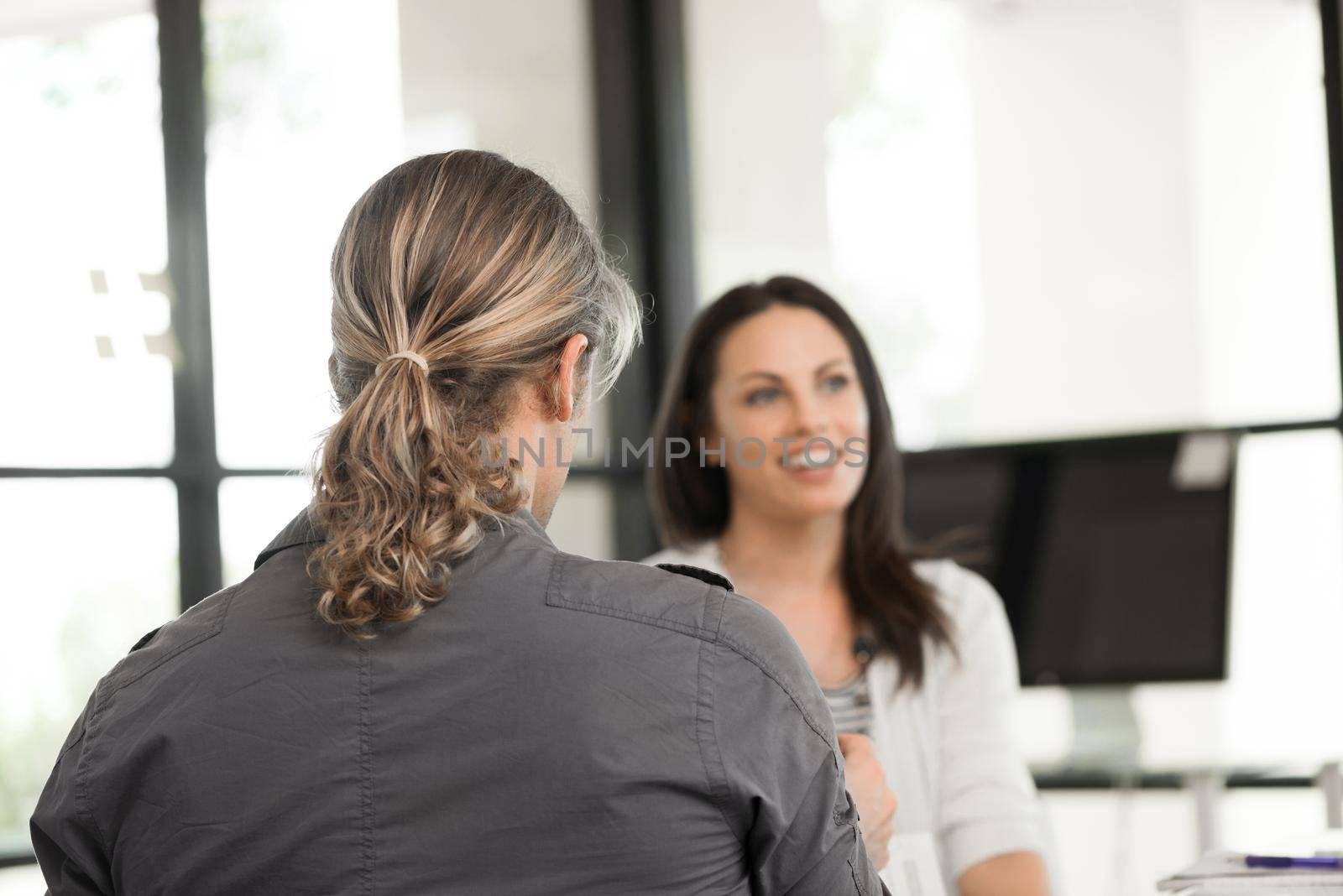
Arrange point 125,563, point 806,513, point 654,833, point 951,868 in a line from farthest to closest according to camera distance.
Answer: point 125,563 → point 806,513 → point 951,868 → point 654,833

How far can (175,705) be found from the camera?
3.08 ft

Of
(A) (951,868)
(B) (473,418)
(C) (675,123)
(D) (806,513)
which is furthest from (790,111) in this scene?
(B) (473,418)

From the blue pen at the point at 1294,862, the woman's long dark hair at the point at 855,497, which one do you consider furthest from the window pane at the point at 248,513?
the blue pen at the point at 1294,862

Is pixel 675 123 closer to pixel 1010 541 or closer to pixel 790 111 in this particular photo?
pixel 790 111

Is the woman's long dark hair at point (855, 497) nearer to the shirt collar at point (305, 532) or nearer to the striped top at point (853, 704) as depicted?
the striped top at point (853, 704)

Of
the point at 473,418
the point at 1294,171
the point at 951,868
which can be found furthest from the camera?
the point at 1294,171

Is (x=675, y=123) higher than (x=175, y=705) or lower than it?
higher

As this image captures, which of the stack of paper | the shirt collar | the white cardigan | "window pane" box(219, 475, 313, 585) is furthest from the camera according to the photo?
"window pane" box(219, 475, 313, 585)

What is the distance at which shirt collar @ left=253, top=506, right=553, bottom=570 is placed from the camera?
99 centimetres

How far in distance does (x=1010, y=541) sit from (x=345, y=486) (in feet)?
8.31

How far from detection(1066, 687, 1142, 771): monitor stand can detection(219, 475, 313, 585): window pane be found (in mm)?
1792

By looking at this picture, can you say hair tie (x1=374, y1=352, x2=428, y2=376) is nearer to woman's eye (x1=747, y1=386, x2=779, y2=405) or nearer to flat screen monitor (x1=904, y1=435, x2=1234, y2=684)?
woman's eye (x1=747, y1=386, x2=779, y2=405)

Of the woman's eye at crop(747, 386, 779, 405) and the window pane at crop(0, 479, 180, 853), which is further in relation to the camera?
the window pane at crop(0, 479, 180, 853)

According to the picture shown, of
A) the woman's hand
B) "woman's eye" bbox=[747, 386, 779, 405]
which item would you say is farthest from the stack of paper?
"woman's eye" bbox=[747, 386, 779, 405]
